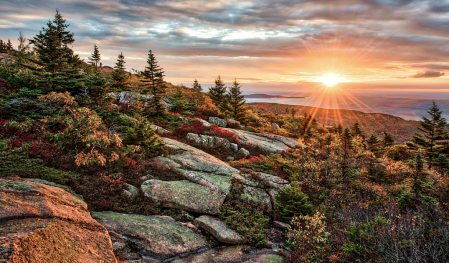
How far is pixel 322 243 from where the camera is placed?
25.9 feet

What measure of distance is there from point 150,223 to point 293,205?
263 inches

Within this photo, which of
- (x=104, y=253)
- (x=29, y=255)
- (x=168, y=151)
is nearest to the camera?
(x=29, y=255)

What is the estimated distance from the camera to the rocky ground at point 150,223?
3.69m

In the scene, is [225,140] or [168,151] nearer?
[168,151]

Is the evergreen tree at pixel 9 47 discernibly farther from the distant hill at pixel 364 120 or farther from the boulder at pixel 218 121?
the distant hill at pixel 364 120

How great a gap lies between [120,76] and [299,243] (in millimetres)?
27223

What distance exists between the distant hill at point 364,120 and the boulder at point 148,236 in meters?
104

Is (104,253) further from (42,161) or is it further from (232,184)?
(232,184)

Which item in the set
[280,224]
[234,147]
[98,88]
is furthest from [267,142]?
[98,88]

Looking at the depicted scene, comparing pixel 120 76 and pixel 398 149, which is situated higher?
pixel 120 76

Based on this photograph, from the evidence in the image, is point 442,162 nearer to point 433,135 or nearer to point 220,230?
point 433,135

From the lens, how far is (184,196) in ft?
30.7

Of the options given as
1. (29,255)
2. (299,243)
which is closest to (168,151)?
(299,243)

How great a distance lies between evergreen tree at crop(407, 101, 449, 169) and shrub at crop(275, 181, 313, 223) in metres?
34.1
